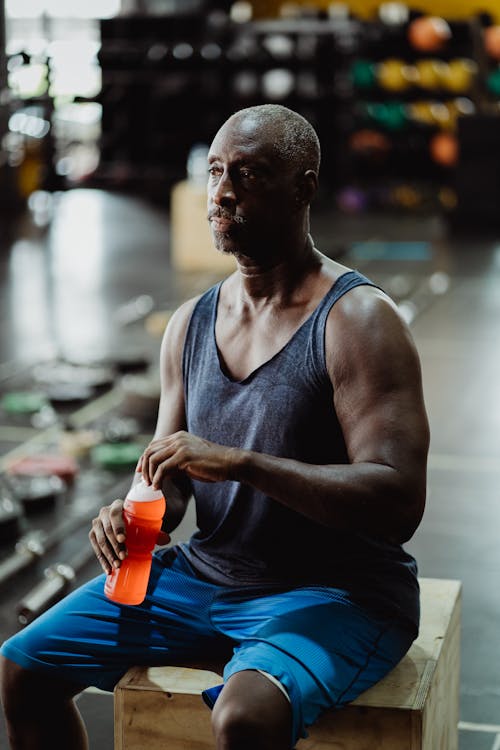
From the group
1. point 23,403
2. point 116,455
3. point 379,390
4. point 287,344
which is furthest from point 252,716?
point 23,403

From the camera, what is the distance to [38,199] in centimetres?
1521

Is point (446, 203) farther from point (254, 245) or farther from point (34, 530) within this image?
point (254, 245)

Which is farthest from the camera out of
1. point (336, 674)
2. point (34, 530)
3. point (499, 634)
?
point (34, 530)

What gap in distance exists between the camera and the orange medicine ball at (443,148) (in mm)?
15297

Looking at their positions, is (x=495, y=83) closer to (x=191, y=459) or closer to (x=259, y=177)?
(x=259, y=177)

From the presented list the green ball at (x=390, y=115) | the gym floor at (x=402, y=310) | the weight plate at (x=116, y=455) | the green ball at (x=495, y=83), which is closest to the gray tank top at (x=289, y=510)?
the gym floor at (x=402, y=310)

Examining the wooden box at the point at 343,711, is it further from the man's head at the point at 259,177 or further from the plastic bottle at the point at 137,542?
the man's head at the point at 259,177

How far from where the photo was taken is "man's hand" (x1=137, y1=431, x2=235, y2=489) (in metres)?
2.19

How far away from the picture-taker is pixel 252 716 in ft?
6.56

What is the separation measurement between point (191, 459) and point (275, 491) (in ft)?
0.51

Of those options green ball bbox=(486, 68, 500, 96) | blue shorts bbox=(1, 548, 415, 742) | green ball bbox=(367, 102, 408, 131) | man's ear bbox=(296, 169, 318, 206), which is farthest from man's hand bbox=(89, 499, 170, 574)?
green ball bbox=(367, 102, 408, 131)

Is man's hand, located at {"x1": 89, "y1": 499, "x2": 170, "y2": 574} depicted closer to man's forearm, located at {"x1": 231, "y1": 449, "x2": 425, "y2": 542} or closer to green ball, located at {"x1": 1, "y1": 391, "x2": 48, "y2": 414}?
man's forearm, located at {"x1": 231, "y1": 449, "x2": 425, "y2": 542}

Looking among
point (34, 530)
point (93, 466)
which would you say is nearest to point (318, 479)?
point (34, 530)

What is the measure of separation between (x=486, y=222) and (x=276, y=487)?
1156 cm
